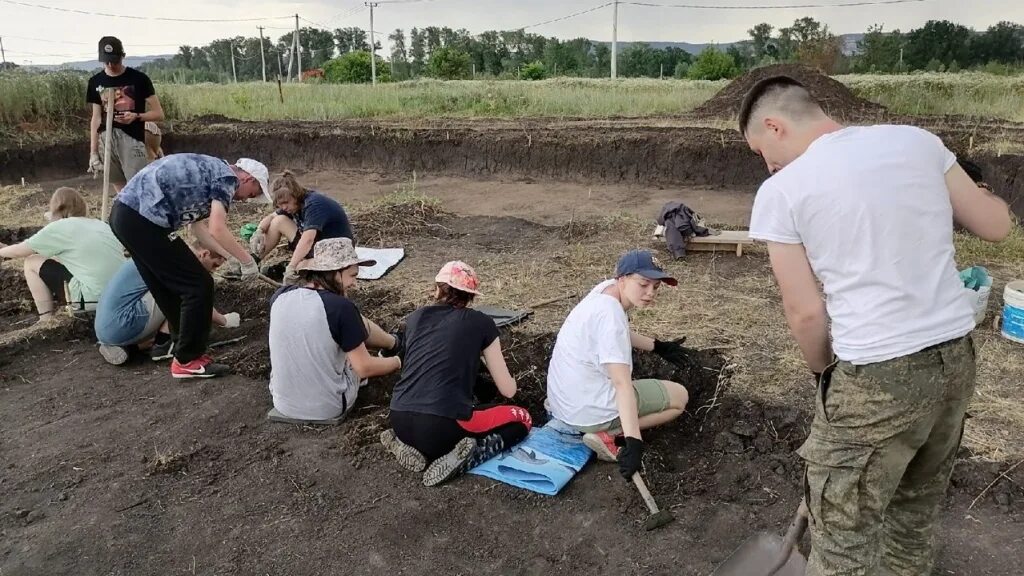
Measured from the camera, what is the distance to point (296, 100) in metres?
18.0

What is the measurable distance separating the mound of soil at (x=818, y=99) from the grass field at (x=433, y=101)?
0.65m

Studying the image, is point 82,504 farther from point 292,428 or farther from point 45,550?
point 292,428

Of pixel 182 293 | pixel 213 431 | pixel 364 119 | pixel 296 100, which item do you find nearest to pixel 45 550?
pixel 213 431

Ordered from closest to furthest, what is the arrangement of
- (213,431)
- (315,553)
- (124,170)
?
(315,553) → (213,431) → (124,170)

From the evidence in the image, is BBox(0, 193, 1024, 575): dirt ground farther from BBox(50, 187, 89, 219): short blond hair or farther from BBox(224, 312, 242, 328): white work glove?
BBox(50, 187, 89, 219): short blond hair

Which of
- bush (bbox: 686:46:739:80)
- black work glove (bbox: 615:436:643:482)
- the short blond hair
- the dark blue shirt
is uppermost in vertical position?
bush (bbox: 686:46:739:80)

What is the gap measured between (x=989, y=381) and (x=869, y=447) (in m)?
2.79

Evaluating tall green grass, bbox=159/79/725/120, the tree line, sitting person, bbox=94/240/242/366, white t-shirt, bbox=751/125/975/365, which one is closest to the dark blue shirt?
sitting person, bbox=94/240/242/366

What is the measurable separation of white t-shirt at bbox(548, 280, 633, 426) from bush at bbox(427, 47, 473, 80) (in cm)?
3719

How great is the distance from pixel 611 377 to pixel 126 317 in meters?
3.30

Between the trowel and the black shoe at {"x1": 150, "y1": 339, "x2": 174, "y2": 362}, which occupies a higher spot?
Answer: the black shoe at {"x1": 150, "y1": 339, "x2": 174, "y2": 362}

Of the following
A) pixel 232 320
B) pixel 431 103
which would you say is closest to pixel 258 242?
pixel 232 320

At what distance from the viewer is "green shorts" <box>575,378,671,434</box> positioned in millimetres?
3418

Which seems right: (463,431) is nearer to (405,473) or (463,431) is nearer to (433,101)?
(405,473)
